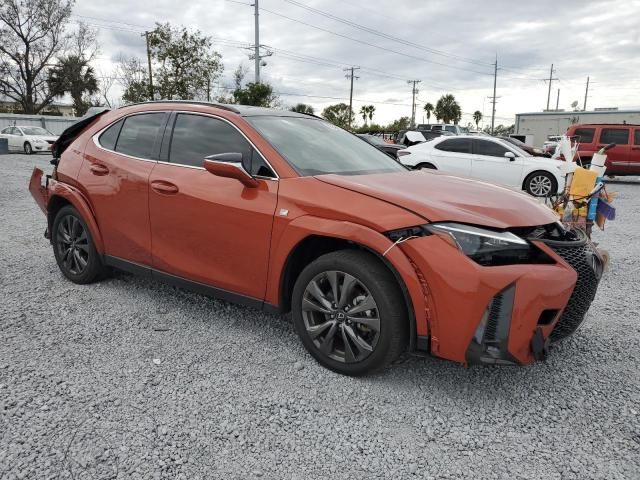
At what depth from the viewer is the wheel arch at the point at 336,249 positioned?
2.56 meters

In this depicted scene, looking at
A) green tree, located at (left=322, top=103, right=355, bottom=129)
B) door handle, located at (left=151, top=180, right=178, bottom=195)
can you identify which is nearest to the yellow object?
door handle, located at (left=151, top=180, right=178, bottom=195)

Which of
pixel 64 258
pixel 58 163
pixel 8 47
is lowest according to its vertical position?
pixel 64 258

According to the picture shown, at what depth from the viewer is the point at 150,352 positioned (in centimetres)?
323

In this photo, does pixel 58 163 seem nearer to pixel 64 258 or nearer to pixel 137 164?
pixel 64 258

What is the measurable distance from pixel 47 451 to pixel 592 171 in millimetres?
5063

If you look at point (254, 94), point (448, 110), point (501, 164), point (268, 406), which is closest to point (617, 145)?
point (501, 164)

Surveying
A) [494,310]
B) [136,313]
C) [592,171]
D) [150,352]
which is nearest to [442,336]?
[494,310]

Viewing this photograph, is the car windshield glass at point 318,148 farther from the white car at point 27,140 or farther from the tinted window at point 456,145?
the white car at point 27,140

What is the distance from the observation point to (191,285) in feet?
11.6

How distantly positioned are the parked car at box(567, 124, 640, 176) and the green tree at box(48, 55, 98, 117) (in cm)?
4047

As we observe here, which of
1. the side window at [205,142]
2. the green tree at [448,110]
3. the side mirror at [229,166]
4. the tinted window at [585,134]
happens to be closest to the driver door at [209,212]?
the side window at [205,142]

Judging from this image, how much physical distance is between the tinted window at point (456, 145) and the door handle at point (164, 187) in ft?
33.6

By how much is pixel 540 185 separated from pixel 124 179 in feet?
35.7

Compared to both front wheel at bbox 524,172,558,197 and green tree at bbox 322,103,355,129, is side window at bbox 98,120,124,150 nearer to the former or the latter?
front wheel at bbox 524,172,558,197
